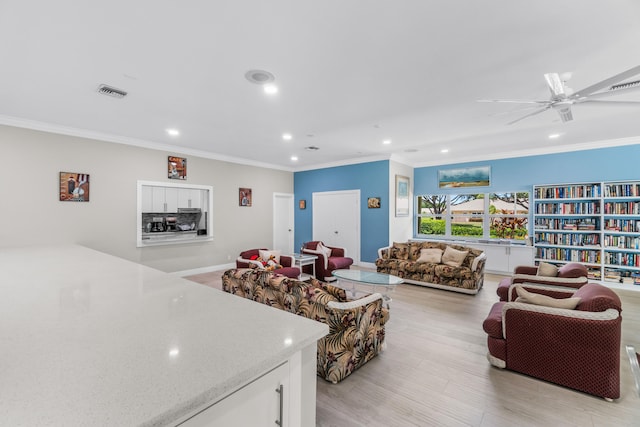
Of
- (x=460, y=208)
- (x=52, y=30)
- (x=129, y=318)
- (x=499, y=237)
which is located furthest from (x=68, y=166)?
(x=499, y=237)

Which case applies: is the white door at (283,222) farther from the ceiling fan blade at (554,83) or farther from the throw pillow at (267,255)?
the ceiling fan blade at (554,83)

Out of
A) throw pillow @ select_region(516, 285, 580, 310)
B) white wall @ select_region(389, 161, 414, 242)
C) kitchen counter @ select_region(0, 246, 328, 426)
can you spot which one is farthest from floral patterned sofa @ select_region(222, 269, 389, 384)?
white wall @ select_region(389, 161, 414, 242)

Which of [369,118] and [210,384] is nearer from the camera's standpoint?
[210,384]

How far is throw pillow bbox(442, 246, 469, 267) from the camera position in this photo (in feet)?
17.0

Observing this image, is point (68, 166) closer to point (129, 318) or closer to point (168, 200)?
point (168, 200)

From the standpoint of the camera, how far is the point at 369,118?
4105 millimetres

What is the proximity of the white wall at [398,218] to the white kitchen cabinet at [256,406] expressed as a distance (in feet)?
19.7

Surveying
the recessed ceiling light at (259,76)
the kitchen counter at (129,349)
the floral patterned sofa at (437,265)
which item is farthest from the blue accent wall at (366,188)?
the kitchen counter at (129,349)

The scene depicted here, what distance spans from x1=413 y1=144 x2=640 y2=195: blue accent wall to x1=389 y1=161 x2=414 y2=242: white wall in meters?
→ 0.96

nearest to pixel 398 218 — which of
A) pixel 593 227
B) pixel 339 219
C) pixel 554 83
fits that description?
pixel 339 219

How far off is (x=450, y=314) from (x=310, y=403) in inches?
132

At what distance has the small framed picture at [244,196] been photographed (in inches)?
275

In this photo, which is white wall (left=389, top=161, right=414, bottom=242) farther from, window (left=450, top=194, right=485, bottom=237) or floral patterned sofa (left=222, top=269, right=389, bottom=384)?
floral patterned sofa (left=222, top=269, right=389, bottom=384)

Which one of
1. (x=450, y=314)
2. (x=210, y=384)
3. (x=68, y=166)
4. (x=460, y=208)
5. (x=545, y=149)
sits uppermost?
(x=545, y=149)
